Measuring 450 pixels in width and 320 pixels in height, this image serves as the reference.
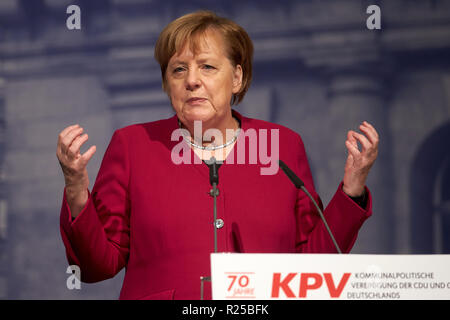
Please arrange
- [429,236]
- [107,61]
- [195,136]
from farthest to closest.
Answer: [429,236], [107,61], [195,136]

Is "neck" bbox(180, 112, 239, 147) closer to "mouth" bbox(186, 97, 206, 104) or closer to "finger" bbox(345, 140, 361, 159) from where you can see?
"mouth" bbox(186, 97, 206, 104)

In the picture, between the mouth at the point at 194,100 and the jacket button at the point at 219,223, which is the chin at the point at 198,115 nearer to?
the mouth at the point at 194,100

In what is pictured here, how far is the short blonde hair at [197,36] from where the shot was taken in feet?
7.68

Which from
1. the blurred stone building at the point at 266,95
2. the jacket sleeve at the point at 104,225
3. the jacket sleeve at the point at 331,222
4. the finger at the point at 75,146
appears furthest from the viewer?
the blurred stone building at the point at 266,95

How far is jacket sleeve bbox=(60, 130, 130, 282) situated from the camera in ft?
6.71

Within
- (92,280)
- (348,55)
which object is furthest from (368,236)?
(92,280)

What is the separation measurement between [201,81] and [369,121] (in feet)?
8.82

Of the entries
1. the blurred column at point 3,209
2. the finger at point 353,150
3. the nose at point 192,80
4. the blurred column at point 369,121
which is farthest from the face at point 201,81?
the blurred column at point 3,209

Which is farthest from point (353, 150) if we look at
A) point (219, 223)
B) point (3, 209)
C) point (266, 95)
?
point (3, 209)

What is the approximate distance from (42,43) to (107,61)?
50 centimetres

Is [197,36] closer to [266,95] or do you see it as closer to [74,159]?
[74,159]

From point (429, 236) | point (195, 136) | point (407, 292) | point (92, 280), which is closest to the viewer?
point (407, 292)

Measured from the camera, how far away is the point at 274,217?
2.28 metres
